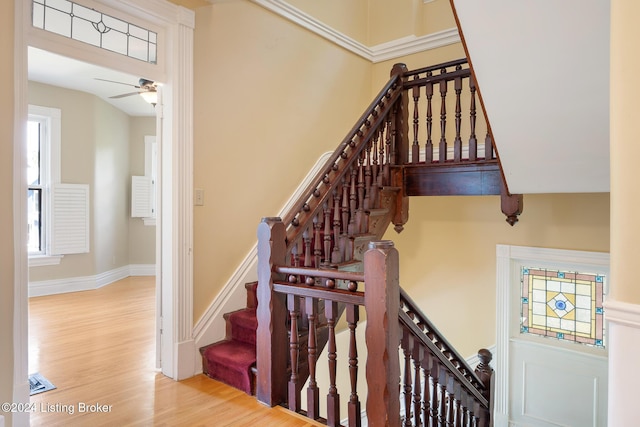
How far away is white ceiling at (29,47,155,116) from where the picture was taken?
4.50 metres

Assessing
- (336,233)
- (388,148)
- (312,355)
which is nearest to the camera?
(312,355)

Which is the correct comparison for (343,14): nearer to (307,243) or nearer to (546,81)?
(546,81)

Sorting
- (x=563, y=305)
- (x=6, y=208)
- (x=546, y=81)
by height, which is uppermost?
(x=546, y=81)

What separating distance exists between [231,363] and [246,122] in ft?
6.56

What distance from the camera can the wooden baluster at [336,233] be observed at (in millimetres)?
2812

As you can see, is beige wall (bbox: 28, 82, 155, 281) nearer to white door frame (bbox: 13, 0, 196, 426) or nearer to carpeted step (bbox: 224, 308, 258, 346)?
white door frame (bbox: 13, 0, 196, 426)

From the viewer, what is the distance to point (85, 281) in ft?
19.0

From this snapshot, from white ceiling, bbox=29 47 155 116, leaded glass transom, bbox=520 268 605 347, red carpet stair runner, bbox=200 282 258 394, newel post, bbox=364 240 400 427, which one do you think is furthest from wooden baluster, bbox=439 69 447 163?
white ceiling, bbox=29 47 155 116

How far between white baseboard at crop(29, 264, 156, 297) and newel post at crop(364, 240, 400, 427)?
17.4 feet

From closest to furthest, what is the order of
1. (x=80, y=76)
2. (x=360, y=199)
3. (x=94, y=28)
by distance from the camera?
(x=94, y=28)
(x=360, y=199)
(x=80, y=76)

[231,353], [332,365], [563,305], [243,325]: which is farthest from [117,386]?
[563,305]

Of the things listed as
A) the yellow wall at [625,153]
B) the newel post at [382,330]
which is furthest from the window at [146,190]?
the yellow wall at [625,153]

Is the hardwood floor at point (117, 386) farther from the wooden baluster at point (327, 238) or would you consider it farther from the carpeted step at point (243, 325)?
the wooden baluster at point (327, 238)

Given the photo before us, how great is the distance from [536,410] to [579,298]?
1.30 m
